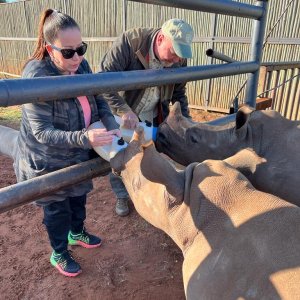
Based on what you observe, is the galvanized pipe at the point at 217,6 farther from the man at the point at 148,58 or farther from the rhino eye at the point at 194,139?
the rhino eye at the point at 194,139

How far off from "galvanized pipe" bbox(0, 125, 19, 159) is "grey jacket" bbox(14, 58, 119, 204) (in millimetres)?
201

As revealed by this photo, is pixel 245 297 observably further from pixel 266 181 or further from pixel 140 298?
pixel 140 298

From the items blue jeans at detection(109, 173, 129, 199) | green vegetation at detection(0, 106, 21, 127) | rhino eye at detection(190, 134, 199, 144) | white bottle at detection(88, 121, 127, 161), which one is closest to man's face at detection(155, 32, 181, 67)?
rhino eye at detection(190, 134, 199, 144)

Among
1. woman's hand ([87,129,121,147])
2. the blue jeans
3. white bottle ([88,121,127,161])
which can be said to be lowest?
A: the blue jeans

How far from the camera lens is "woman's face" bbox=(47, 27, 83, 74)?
207 centimetres

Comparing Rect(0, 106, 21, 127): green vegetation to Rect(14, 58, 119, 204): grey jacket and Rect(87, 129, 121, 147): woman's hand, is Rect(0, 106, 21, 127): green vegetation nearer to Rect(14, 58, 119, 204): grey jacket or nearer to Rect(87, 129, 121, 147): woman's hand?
Rect(14, 58, 119, 204): grey jacket

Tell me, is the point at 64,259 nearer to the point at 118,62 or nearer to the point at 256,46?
the point at 118,62

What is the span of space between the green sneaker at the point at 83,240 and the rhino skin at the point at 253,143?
1231 mm

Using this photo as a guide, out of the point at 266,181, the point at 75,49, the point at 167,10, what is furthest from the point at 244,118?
the point at 167,10

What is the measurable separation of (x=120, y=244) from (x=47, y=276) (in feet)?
2.30

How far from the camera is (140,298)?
2693 millimetres

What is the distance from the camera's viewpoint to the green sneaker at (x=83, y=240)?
10.5ft

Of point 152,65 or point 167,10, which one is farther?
point 167,10

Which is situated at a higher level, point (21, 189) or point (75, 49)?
point (75, 49)
